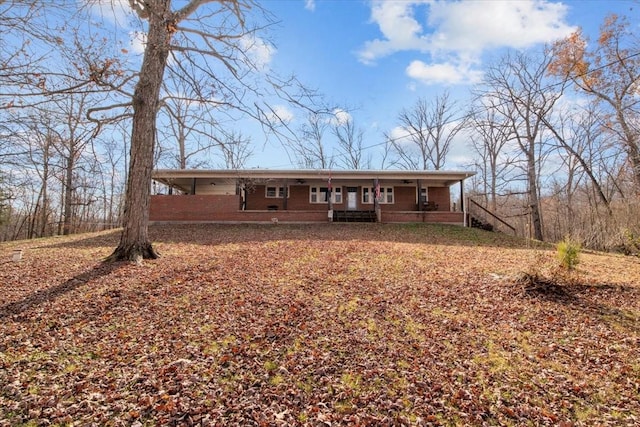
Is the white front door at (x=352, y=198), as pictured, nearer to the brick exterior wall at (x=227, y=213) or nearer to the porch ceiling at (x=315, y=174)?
the porch ceiling at (x=315, y=174)

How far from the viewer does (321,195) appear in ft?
71.8

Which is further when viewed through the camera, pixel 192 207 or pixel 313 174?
pixel 313 174

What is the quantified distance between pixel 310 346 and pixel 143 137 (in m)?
6.43

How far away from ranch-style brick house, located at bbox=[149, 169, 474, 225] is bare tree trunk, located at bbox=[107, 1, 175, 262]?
868cm

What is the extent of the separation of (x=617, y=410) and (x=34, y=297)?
812 cm

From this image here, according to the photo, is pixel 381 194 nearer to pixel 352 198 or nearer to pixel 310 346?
pixel 352 198

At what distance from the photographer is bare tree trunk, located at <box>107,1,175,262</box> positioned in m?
7.51

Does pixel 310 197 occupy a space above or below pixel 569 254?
above

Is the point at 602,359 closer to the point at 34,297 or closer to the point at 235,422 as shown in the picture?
the point at 235,422

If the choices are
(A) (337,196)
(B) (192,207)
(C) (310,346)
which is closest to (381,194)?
(A) (337,196)

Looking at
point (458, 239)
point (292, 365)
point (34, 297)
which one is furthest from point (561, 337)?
point (458, 239)

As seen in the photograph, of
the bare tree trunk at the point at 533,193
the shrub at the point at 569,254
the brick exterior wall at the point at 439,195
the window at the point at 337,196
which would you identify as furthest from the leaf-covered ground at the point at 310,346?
the brick exterior wall at the point at 439,195

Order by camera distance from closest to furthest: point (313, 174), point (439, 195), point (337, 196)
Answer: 1. point (313, 174)
2. point (337, 196)
3. point (439, 195)

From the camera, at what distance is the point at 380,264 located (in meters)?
8.73
